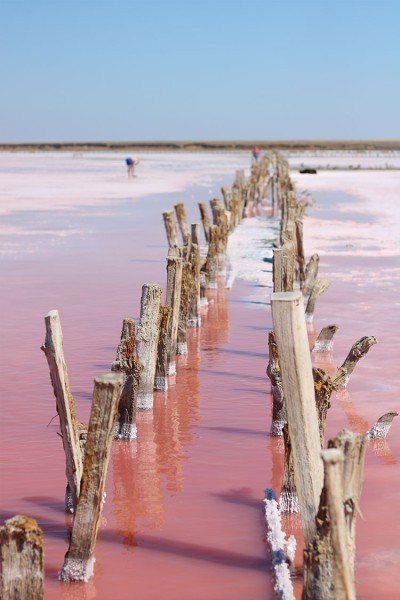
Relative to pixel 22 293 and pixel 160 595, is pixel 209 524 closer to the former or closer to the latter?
pixel 160 595

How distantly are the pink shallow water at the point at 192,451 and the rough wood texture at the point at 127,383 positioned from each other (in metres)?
0.16

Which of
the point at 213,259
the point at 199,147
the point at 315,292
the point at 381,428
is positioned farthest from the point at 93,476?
the point at 199,147

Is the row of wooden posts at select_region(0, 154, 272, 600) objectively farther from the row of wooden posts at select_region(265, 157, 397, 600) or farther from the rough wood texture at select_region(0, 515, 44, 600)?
the row of wooden posts at select_region(265, 157, 397, 600)

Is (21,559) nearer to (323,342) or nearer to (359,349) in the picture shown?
(359,349)

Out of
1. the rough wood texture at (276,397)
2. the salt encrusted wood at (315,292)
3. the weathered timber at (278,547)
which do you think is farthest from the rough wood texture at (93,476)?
the salt encrusted wood at (315,292)

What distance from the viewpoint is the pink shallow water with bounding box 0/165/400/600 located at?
4676 mm

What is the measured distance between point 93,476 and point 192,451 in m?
2.04

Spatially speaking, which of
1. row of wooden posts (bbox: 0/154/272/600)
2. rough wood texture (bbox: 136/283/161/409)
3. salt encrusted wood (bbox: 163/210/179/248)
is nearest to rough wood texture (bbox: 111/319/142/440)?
row of wooden posts (bbox: 0/154/272/600)

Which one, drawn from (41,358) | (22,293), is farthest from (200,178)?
(41,358)

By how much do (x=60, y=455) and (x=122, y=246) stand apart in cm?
1128

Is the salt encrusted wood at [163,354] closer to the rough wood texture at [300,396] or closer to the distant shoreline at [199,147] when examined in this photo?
the rough wood texture at [300,396]

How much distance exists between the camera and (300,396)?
4133 mm

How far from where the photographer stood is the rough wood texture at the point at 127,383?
6414mm

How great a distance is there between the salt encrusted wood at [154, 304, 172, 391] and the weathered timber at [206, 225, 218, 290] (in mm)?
4158
